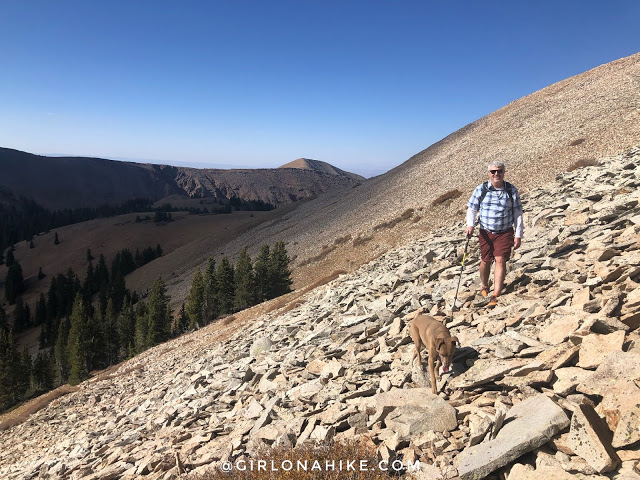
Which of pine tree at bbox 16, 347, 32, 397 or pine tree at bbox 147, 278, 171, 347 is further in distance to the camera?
pine tree at bbox 147, 278, 171, 347

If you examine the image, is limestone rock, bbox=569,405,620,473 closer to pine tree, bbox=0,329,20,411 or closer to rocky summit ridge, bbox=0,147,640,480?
rocky summit ridge, bbox=0,147,640,480

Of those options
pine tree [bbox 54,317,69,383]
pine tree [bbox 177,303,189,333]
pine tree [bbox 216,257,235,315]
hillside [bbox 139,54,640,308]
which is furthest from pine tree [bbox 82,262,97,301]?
pine tree [bbox 216,257,235,315]

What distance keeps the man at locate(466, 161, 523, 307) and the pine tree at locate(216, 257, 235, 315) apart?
57883 millimetres

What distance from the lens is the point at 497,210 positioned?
9.70 m

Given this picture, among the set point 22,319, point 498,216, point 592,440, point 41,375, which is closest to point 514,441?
point 592,440

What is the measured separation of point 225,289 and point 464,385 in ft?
200

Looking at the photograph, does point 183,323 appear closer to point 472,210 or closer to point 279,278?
point 279,278

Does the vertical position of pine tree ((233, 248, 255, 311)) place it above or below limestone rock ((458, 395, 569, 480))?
below

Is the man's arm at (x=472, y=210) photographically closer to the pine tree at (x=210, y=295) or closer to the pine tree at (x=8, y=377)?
the pine tree at (x=210, y=295)

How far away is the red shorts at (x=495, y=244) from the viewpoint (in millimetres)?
9781

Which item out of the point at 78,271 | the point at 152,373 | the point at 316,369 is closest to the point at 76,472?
the point at 316,369

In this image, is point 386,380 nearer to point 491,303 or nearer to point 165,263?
point 491,303

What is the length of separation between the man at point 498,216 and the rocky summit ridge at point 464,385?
98 cm

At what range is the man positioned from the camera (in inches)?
378
